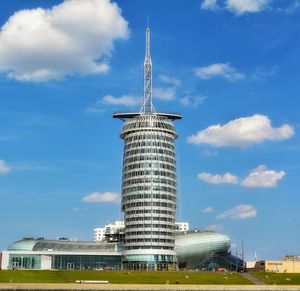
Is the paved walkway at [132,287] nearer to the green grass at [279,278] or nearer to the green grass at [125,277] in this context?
the green grass at [125,277]

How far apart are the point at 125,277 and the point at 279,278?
47.1 m

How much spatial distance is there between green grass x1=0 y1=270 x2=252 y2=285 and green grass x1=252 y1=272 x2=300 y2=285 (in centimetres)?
651

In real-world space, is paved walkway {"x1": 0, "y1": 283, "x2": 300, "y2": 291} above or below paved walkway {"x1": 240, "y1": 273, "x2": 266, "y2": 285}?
below

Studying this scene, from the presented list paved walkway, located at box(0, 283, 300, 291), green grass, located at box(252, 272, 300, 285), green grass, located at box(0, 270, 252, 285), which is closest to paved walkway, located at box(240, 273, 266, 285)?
green grass, located at box(252, 272, 300, 285)

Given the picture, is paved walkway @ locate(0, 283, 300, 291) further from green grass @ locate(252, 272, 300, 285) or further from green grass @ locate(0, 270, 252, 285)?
green grass @ locate(252, 272, 300, 285)

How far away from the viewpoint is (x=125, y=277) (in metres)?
170

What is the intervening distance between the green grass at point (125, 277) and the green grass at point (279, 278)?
21.4ft

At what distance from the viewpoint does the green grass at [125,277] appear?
159 m

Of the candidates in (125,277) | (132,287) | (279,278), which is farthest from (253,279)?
(132,287)

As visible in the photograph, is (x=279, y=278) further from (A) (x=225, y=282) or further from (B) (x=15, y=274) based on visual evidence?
(B) (x=15, y=274)

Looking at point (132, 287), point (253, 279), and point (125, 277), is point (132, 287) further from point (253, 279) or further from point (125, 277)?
point (253, 279)

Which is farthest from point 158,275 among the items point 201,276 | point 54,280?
point 54,280

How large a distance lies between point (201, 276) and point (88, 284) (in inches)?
1799

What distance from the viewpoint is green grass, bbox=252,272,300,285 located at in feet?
566
